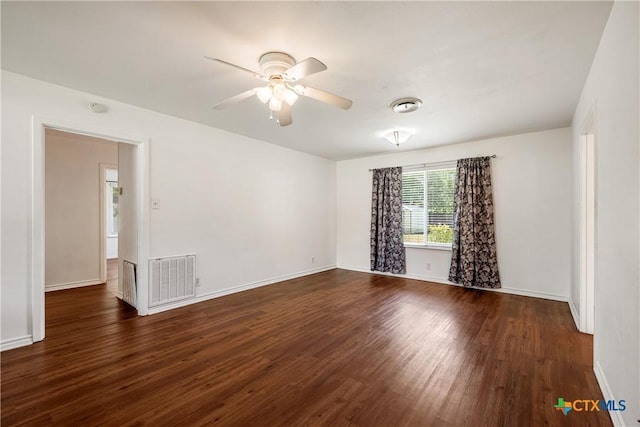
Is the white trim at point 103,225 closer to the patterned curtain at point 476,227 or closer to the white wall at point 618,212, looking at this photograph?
the patterned curtain at point 476,227

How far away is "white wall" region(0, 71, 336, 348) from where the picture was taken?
8.30 feet

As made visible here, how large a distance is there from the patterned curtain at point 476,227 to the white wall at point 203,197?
2.76 metres

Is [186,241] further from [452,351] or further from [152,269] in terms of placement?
[452,351]

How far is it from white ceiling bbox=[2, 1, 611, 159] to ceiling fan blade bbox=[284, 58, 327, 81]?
26 centimetres

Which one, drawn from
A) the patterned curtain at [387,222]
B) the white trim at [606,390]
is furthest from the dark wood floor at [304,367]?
the patterned curtain at [387,222]

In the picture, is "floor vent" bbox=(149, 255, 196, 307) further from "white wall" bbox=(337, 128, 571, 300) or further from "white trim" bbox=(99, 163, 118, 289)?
"white wall" bbox=(337, 128, 571, 300)

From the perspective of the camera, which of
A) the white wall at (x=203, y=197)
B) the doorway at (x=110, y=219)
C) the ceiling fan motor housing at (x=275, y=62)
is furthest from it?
the doorway at (x=110, y=219)

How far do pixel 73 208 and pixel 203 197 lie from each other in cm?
278

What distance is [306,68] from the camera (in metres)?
1.85

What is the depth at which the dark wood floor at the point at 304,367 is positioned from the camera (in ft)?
5.63

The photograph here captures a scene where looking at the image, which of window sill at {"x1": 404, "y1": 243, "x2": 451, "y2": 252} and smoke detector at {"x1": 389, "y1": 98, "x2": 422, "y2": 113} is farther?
window sill at {"x1": 404, "y1": 243, "x2": 451, "y2": 252}

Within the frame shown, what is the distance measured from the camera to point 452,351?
8.22 ft

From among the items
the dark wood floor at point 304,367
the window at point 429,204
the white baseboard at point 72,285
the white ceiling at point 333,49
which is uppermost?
the white ceiling at point 333,49

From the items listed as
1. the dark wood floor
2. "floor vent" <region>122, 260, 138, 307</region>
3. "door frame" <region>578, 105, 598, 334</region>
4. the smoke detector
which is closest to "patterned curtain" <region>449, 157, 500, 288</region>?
the dark wood floor
